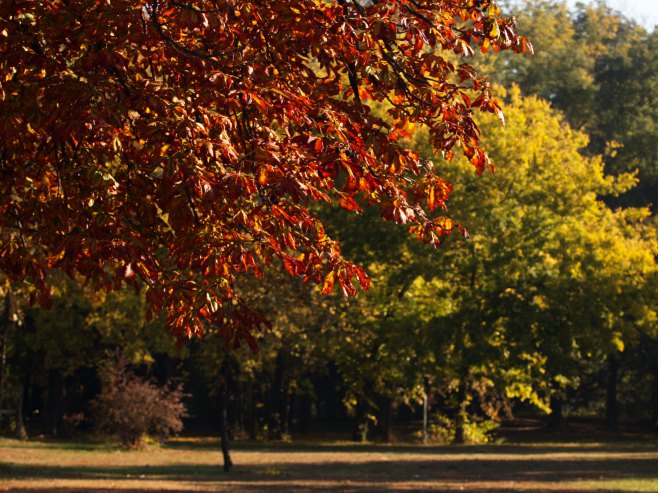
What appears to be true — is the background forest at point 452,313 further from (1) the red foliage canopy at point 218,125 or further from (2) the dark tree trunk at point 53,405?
(1) the red foliage canopy at point 218,125

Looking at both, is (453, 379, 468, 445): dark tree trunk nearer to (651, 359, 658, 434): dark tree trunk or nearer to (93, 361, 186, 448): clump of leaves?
(93, 361, 186, 448): clump of leaves

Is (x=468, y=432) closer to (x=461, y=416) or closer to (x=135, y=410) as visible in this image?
(x=461, y=416)

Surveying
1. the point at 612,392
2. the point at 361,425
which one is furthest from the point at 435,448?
the point at 612,392

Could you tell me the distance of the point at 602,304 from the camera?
29.4 metres

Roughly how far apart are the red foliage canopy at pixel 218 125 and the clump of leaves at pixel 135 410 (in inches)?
971

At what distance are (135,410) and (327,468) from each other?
332 inches

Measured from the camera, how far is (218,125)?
6.99m

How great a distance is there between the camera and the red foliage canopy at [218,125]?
260 inches

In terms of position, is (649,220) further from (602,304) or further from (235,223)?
(235,223)

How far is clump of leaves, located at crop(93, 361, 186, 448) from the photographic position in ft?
106

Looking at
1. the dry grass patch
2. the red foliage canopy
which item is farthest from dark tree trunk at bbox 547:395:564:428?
the red foliage canopy

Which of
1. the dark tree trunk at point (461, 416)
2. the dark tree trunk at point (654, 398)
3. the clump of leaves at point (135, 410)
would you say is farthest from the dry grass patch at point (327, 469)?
the dark tree trunk at point (654, 398)

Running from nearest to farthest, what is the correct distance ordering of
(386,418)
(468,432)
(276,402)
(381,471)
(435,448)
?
(381,471) < (435,448) < (468,432) < (386,418) < (276,402)

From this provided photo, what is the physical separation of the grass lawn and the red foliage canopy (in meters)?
12.9
